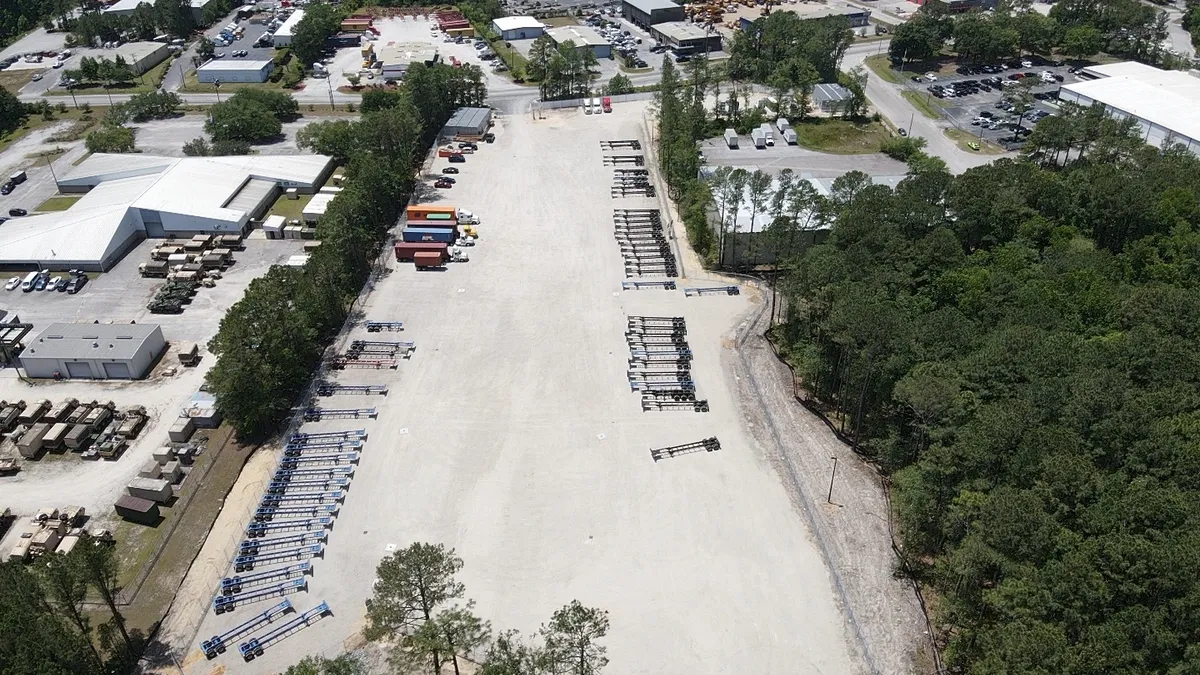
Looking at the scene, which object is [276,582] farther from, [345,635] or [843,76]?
[843,76]

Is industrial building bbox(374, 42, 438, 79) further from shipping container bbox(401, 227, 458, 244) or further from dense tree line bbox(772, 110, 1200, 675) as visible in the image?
dense tree line bbox(772, 110, 1200, 675)

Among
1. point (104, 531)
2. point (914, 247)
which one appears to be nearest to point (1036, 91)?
point (914, 247)

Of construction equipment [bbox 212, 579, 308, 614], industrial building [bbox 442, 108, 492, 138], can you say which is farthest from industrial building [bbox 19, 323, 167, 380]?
industrial building [bbox 442, 108, 492, 138]

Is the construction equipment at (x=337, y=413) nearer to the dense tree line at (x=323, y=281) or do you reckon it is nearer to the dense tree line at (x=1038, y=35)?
the dense tree line at (x=323, y=281)

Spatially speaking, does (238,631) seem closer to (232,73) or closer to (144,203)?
(144,203)

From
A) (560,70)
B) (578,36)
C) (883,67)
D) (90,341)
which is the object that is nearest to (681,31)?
(578,36)

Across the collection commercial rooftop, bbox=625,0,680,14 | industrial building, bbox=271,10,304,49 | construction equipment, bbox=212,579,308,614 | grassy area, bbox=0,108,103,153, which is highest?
commercial rooftop, bbox=625,0,680,14
